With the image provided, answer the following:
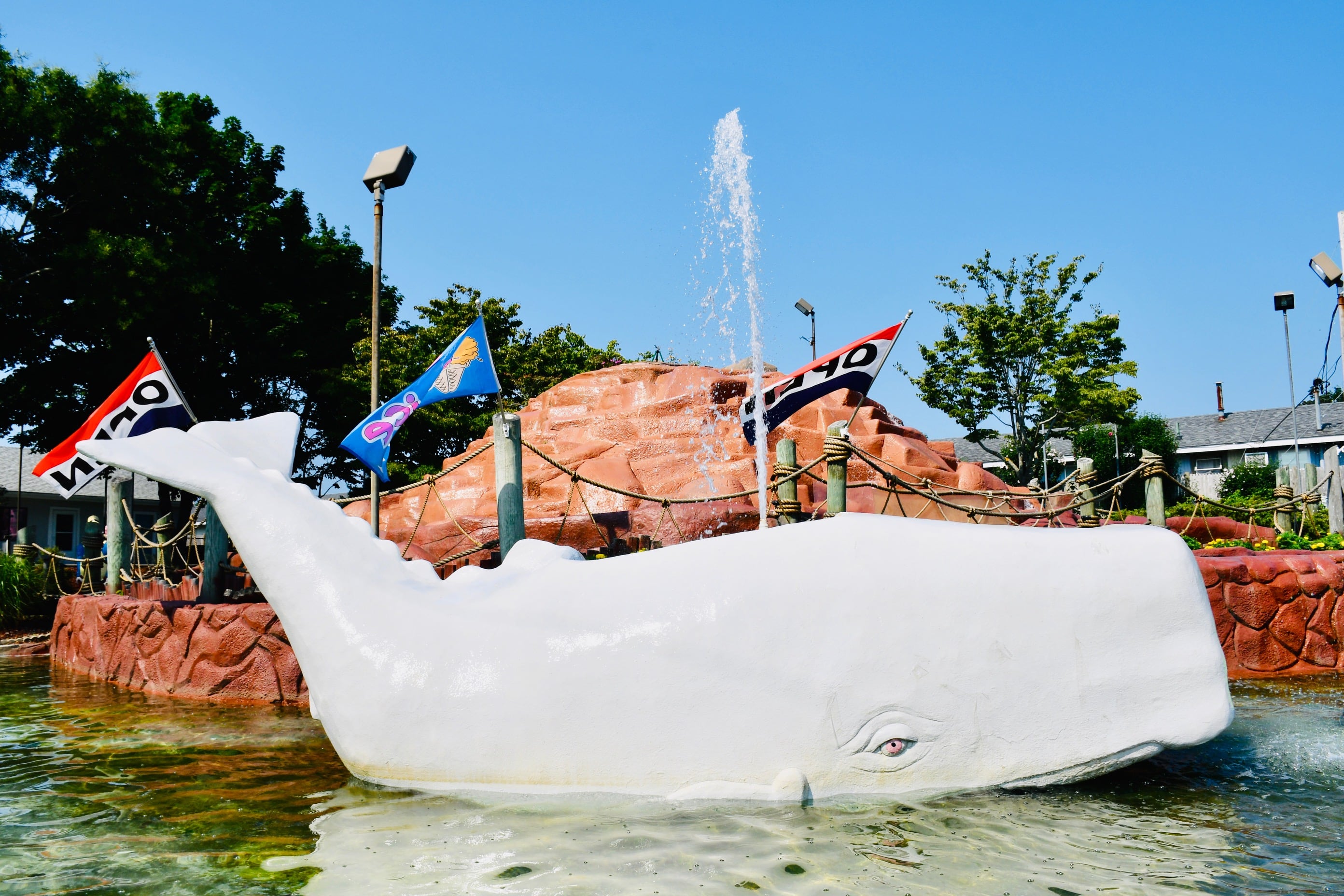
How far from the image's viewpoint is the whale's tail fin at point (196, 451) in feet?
12.8

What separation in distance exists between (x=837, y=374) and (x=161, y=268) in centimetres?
1604

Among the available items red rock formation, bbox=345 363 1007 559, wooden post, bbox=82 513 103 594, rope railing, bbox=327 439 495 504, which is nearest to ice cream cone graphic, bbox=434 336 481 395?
rope railing, bbox=327 439 495 504

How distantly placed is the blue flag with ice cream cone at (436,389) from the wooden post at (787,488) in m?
2.20

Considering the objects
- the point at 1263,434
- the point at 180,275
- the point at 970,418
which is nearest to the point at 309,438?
the point at 180,275

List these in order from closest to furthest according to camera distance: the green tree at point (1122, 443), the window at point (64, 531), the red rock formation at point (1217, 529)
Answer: the red rock formation at point (1217, 529), the window at point (64, 531), the green tree at point (1122, 443)

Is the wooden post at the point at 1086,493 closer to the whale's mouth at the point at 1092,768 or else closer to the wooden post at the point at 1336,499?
the wooden post at the point at 1336,499

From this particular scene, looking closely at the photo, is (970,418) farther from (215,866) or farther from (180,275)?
(215,866)

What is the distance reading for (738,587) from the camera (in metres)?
3.43

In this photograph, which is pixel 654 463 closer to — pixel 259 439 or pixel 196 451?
pixel 259 439

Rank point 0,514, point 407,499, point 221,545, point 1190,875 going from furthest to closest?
point 0,514 → point 407,499 → point 221,545 → point 1190,875

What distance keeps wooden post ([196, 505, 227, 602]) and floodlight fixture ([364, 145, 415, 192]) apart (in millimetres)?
3629

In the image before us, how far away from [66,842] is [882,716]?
10.3ft

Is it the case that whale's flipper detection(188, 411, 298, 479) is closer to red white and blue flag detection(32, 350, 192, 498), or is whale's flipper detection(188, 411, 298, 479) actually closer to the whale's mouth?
the whale's mouth

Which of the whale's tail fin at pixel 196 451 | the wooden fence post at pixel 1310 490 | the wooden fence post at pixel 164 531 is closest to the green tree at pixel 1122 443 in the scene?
the wooden fence post at pixel 1310 490
